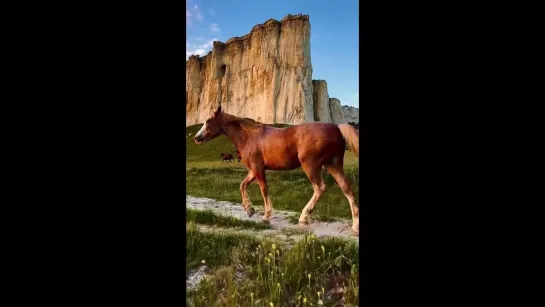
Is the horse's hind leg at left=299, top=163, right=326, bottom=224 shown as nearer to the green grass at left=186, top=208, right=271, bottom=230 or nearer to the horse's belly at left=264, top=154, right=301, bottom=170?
the horse's belly at left=264, top=154, right=301, bottom=170


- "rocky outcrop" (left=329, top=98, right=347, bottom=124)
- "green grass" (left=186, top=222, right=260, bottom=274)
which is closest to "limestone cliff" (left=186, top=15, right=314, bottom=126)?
"rocky outcrop" (left=329, top=98, right=347, bottom=124)

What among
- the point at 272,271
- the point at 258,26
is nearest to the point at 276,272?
the point at 272,271

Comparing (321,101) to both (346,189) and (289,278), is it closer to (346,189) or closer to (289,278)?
(346,189)

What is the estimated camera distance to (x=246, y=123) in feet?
5.39

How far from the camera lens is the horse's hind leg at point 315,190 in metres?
1.53

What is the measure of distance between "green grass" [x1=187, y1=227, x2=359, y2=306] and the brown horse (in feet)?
0.51

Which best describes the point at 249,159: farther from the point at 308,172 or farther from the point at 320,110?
the point at 320,110

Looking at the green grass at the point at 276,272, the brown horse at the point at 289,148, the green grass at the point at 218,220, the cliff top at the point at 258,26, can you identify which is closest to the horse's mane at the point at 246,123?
the brown horse at the point at 289,148

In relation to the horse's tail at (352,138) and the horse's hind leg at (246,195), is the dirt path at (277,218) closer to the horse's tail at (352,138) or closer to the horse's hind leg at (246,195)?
the horse's hind leg at (246,195)

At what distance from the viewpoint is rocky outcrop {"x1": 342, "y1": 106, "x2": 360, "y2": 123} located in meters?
1.51

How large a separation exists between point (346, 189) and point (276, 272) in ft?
1.74

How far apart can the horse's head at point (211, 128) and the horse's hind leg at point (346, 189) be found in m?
0.66

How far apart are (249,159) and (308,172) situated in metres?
0.34
